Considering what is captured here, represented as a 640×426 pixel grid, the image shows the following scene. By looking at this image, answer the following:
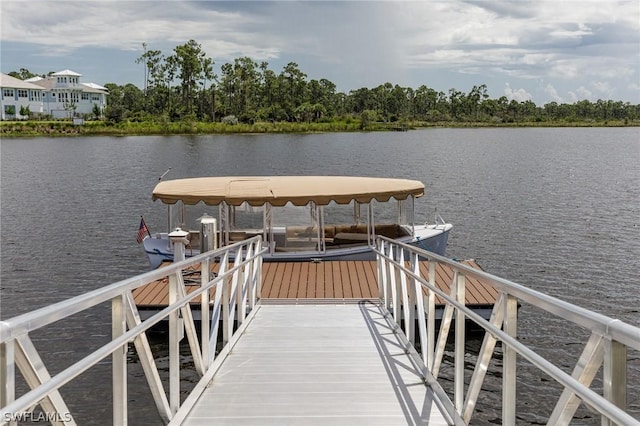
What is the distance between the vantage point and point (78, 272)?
17.5 m

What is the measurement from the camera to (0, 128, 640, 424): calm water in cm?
1177

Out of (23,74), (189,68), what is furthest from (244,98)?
(23,74)

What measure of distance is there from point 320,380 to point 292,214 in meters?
9.69

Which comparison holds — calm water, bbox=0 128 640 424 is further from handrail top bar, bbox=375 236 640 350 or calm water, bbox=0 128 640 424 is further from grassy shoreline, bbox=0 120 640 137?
grassy shoreline, bbox=0 120 640 137

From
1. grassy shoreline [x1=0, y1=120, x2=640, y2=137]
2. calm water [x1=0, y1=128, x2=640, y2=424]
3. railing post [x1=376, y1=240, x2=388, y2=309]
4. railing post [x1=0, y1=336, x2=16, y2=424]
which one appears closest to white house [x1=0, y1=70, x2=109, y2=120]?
grassy shoreline [x1=0, y1=120, x2=640, y2=137]

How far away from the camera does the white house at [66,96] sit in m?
115

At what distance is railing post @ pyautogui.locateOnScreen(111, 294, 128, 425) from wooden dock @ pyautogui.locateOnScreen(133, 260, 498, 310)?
22.0ft

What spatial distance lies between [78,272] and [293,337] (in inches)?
480

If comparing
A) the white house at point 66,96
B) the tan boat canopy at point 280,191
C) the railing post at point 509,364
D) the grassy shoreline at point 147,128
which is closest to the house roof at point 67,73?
the white house at point 66,96

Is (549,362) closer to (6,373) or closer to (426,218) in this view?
(6,373)

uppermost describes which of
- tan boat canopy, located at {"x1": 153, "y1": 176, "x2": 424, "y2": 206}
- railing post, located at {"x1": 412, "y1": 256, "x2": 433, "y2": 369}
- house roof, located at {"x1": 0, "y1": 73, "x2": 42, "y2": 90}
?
house roof, located at {"x1": 0, "y1": 73, "x2": 42, "y2": 90}

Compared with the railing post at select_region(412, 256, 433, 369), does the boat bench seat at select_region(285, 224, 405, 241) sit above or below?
below

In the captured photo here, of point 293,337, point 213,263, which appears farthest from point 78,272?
point 293,337

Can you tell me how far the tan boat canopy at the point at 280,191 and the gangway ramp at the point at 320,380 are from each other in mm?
6381
